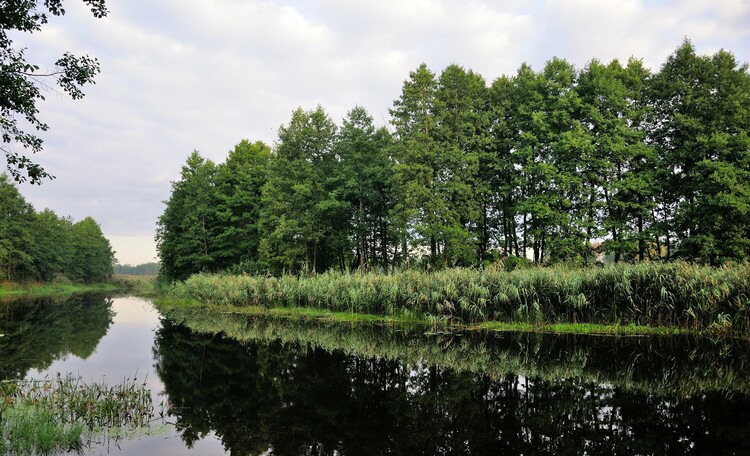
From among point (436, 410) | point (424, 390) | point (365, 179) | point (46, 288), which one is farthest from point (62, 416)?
point (46, 288)

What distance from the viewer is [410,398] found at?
9242 millimetres

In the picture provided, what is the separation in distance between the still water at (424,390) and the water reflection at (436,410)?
33 mm

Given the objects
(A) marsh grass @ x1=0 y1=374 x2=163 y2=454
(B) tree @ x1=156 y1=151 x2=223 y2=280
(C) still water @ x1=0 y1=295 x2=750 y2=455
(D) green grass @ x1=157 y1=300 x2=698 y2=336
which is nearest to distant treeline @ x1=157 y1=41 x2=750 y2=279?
(D) green grass @ x1=157 y1=300 x2=698 y2=336

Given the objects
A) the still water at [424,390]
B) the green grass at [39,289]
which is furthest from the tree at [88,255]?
the still water at [424,390]

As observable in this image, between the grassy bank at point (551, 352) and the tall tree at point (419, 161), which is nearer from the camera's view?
the grassy bank at point (551, 352)

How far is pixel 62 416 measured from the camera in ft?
25.8

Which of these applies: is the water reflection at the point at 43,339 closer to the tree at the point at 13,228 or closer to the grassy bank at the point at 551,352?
the grassy bank at the point at 551,352

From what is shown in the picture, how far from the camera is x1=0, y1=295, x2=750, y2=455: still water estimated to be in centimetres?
693

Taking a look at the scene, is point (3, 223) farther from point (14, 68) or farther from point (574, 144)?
point (574, 144)

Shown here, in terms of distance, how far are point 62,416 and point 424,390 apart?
278 inches

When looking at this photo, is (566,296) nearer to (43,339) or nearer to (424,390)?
(424,390)

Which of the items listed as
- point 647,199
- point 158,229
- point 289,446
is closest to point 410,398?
point 289,446

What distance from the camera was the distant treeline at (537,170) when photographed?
27.3 metres

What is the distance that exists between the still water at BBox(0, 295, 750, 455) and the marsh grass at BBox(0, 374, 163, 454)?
54cm
